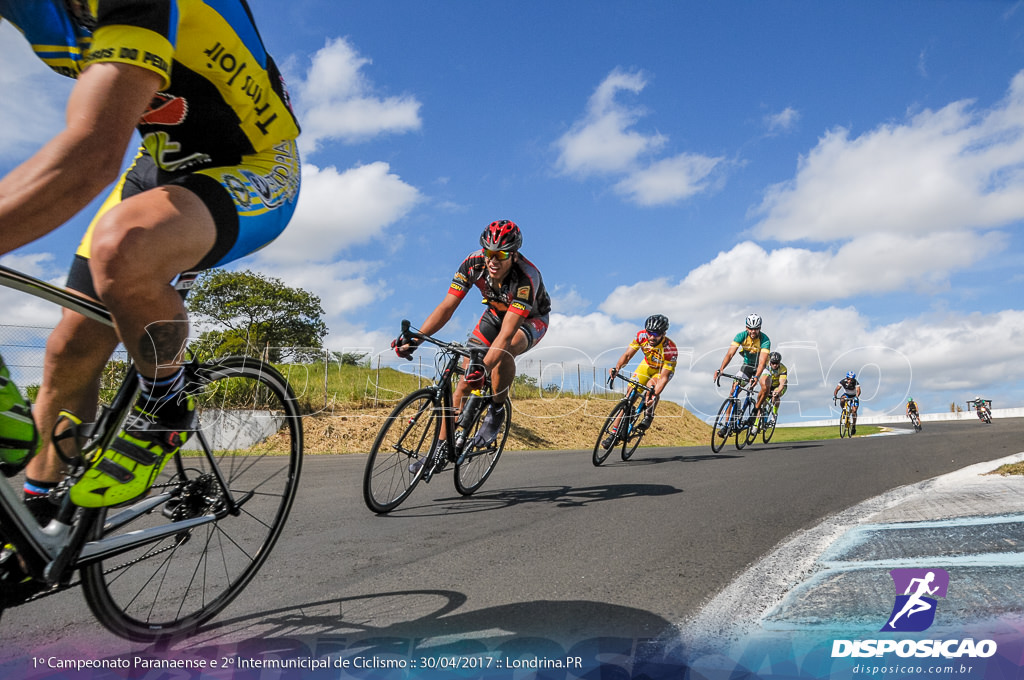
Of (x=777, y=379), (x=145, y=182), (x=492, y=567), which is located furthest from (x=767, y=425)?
(x=145, y=182)

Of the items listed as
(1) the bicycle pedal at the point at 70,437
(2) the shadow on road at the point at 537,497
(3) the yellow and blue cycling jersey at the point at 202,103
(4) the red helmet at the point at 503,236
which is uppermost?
(4) the red helmet at the point at 503,236

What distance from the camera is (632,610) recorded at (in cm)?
229

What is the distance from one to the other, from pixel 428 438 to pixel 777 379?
14691mm

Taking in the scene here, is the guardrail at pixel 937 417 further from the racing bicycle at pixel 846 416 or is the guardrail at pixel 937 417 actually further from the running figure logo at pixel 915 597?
the running figure logo at pixel 915 597

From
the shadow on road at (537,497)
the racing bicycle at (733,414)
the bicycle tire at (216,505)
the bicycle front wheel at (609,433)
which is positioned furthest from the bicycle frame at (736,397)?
the bicycle tire at (216,505)

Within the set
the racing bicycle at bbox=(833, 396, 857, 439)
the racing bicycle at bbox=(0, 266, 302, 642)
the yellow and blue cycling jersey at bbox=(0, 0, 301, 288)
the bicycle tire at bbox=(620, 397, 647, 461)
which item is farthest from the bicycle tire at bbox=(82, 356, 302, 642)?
the racing bicycle at bbox=(833, 396, 857, 439)

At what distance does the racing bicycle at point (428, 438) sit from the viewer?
4668 mm

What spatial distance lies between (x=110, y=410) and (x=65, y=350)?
24cm

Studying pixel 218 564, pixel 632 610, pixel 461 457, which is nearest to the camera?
pixel 632 610

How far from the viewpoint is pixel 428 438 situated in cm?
509

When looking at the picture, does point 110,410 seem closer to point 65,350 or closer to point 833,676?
point 65,350

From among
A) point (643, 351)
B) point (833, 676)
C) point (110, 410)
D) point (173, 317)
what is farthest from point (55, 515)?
point (643, 351)

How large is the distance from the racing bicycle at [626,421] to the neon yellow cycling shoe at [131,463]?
788 cm

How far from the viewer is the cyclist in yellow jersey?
1.44 m
